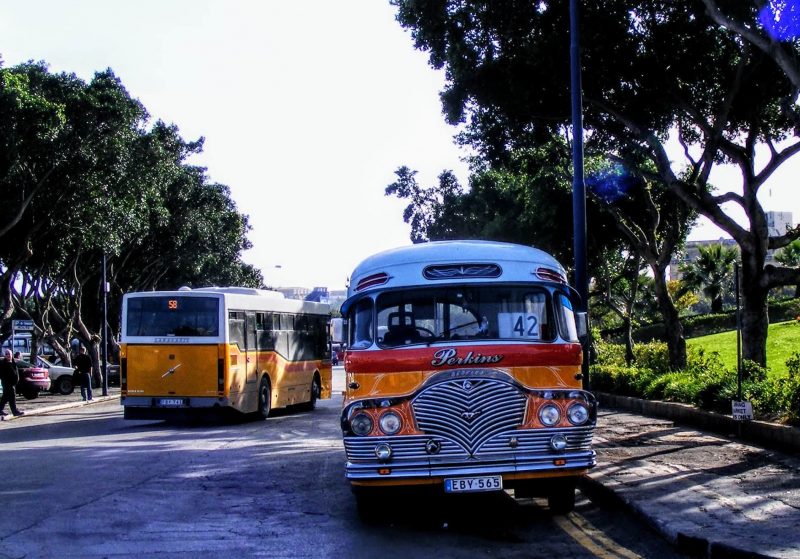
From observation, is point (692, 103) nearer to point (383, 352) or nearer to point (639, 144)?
point (639, 144)

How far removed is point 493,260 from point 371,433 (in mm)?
2222

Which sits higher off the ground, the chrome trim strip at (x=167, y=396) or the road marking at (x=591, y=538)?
the chrome trim strip at (x=167, y=396)

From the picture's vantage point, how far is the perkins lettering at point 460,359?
9.01 m

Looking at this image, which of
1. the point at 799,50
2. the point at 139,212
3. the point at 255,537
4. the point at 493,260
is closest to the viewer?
the point at 255,537

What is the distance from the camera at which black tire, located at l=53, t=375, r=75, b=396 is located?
42094 millimetres

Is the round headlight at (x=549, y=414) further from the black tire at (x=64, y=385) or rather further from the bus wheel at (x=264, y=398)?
the black tire at (x=64, y=385)

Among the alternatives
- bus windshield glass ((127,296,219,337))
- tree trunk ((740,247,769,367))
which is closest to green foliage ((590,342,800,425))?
tree trunk ((740,247,769,367))

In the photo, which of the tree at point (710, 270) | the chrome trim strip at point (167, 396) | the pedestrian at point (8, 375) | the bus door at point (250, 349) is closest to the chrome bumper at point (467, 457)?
the chrome trim strip at point (167, 396)

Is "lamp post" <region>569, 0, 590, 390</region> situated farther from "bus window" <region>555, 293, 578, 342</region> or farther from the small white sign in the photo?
"bus window" <region>555, 293, 578, 342</region>

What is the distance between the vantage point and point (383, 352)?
9227 mm

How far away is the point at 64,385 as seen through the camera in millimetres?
42406

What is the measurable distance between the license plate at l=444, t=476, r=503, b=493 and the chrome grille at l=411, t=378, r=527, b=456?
9.7 inches

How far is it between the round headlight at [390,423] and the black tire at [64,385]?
120 feet

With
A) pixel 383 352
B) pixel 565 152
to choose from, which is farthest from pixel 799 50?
pixel 383 352
